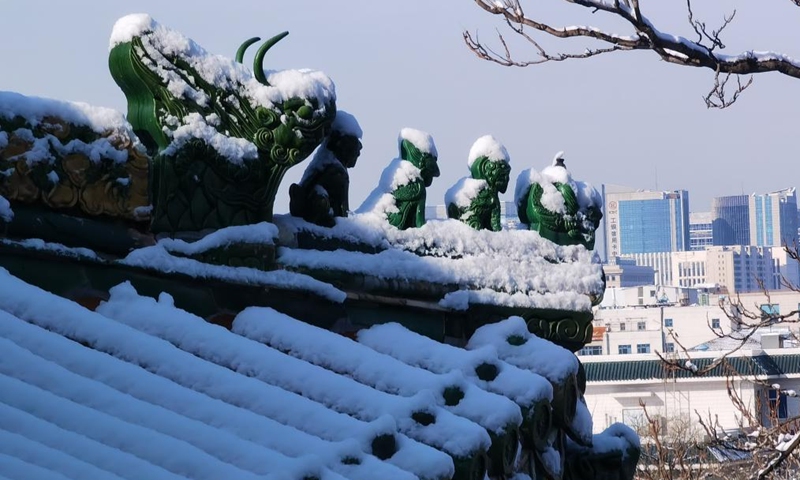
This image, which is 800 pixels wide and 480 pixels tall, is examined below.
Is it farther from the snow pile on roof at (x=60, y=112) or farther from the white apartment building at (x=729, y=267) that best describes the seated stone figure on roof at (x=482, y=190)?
the white apartment building at (x=729, y=267)

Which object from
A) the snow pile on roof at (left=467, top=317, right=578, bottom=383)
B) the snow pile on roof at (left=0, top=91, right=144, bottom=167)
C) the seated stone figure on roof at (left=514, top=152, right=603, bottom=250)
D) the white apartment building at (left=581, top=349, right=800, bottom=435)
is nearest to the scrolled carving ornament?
the snow pile on roof at (left=0, top=91, right=144, bottom=167)

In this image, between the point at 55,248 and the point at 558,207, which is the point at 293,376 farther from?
the point at 558,207

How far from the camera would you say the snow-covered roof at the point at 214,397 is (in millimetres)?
3352

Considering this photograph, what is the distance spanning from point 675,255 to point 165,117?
185 metres

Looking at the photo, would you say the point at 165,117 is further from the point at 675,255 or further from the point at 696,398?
the point at 675,255

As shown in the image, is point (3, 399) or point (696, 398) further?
point (696, 398)

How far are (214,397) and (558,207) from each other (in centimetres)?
242

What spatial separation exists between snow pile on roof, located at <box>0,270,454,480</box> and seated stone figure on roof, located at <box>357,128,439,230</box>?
53.0 inches

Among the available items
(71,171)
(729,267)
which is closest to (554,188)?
(71,171)

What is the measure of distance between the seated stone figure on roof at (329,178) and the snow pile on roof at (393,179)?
0.63 feet

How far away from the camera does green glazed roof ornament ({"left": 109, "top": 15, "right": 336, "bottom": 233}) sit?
440 cm

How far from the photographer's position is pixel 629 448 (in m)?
5.72

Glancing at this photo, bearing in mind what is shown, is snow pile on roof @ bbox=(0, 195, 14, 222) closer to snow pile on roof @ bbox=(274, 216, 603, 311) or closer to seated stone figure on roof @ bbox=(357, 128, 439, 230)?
snow pile on roof @ bbox=(274, 216, 603, 311)

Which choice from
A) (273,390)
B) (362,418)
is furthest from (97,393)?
(362,418)
